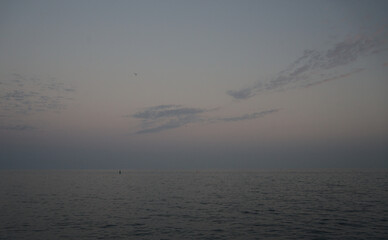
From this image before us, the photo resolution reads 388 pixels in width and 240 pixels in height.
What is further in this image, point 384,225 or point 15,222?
point 15,222

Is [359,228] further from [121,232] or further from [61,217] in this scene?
[61,217]

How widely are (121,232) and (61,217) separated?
497 inches

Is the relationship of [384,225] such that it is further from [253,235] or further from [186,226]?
[186,226]

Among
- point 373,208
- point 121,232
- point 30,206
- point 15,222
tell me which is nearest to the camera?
point 121,232

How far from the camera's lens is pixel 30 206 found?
4503 centimetres

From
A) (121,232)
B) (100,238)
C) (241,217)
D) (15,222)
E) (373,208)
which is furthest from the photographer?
(373,208)

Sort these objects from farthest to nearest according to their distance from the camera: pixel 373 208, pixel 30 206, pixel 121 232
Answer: pixel 30 206
pixel 373 208
pixel 121 232

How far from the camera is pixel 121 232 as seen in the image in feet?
92.9

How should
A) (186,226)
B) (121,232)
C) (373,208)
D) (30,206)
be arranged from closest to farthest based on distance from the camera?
(121,232) < (186,226) < (373,208) < (30,206)

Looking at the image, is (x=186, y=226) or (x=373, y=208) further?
(x=373, y=208)

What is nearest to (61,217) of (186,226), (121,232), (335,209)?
(121,232)

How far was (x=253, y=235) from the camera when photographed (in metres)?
26.6

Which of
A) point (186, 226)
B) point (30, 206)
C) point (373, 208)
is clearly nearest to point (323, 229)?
point (186, 226)

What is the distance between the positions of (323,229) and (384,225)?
740 cm
